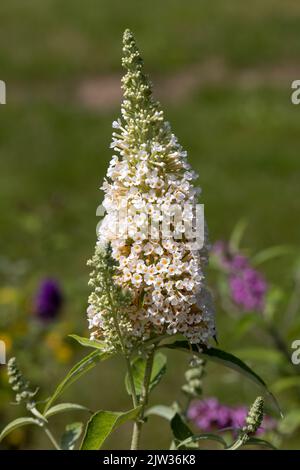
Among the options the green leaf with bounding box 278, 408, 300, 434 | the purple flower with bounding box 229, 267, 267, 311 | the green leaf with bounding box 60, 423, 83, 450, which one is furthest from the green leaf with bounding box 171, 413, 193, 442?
the purple flower with bounding box 229, 267, 267, 311

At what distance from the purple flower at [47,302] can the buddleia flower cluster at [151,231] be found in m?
3.60

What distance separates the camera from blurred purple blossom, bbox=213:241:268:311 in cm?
394

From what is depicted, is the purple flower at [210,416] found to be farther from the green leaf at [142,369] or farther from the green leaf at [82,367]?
the green leaf at [82,367]

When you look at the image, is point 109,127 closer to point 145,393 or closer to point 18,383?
point 18,383

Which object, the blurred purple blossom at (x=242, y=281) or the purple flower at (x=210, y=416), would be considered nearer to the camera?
the purple flower at (x=210, y=416)

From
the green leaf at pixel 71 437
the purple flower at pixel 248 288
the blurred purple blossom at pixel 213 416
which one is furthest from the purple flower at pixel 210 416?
the green leaf at pixel 71 437

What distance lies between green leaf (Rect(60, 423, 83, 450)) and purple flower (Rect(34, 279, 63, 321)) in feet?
10.7

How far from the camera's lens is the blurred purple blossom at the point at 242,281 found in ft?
12.9

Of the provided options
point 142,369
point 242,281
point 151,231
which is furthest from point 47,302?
point 151,231

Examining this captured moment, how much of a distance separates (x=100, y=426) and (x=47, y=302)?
12.0 feet

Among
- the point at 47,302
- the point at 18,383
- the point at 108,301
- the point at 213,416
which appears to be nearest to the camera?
the point at 108,301

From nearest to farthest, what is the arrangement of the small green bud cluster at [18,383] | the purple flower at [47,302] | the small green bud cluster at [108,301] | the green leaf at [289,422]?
the small green bud cluster at [108,301] → the small green bud cluster at [18,383] → the green leaf at [289,422] → the purple flower at [47,302]

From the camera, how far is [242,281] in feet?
12.9
